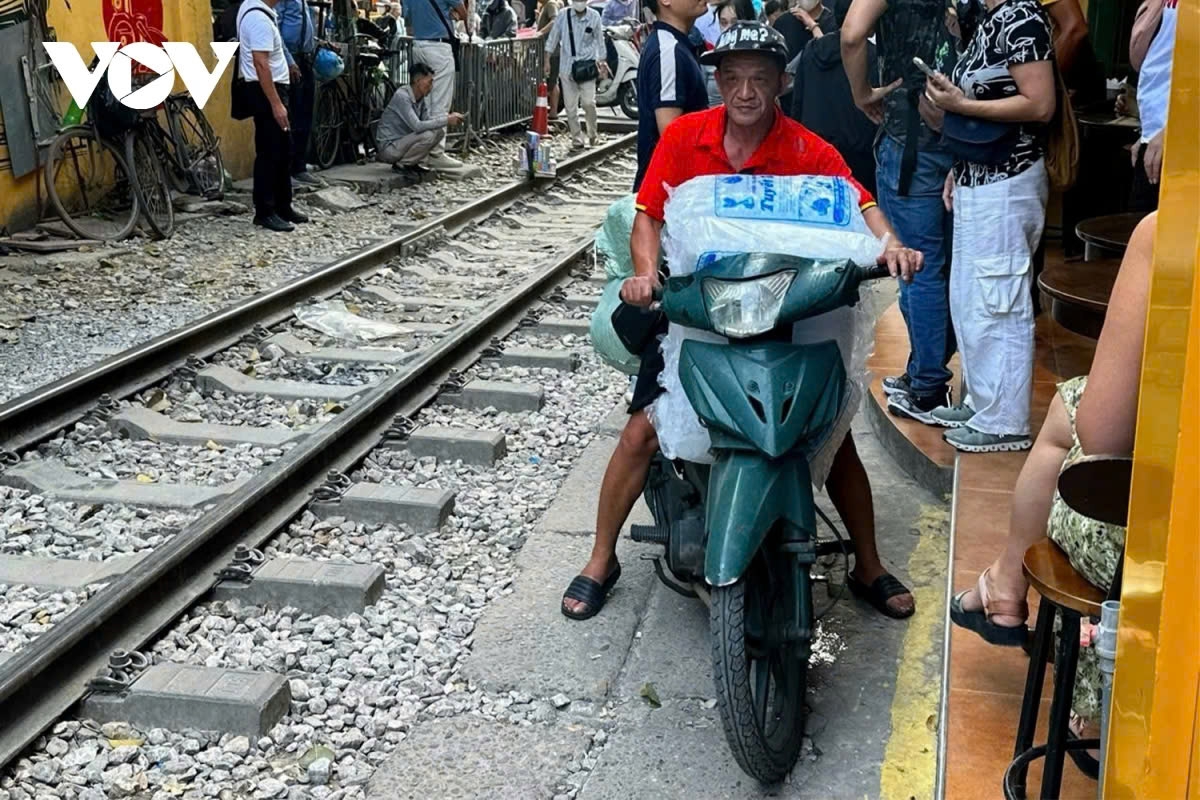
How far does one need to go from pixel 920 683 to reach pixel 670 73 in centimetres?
284

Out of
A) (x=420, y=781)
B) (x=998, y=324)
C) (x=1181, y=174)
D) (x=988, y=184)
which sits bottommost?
(x=420, y=781)

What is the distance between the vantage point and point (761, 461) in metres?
3.44

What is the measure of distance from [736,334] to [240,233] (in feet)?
27.8

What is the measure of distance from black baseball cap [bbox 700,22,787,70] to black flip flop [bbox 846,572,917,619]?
1.64 m

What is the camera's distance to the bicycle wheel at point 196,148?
12.0m

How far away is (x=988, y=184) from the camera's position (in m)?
4.85

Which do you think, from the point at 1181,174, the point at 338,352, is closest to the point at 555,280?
the point at 338,352

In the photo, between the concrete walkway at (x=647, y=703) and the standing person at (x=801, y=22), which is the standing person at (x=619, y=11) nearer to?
the standing person at (x=801, y=22)

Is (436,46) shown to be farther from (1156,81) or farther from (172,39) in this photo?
(1156,81)

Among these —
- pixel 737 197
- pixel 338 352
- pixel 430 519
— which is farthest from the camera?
pixel 338 352

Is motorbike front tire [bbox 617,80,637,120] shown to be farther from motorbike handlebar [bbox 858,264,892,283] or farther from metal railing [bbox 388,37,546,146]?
motorbike handlebar [bbox 858,264,892,283]

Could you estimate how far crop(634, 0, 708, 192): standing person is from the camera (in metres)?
5.75

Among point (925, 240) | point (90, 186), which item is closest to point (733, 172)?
point (925, 240)

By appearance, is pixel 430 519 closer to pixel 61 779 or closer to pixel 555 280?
pixel 61 779
